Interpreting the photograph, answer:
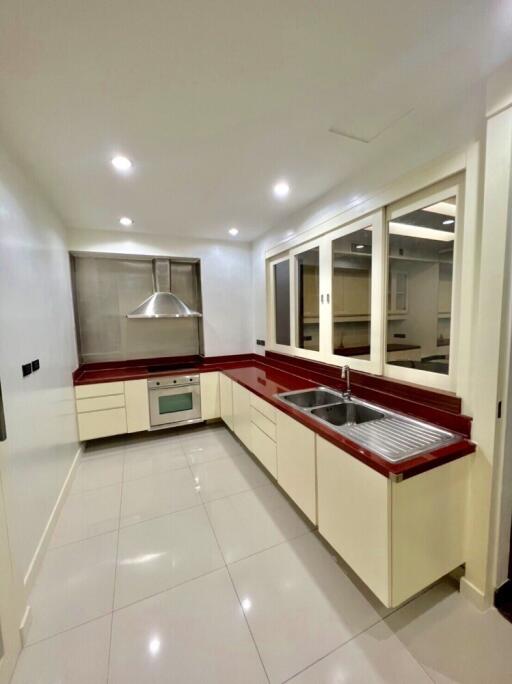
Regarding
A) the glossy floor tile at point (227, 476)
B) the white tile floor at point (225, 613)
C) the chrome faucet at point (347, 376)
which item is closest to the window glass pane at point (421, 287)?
the chrome faucet at point (347, 376)

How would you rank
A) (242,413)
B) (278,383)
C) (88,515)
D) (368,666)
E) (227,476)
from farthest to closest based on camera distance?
(242,413) → (278,383) → (227,476) → (88,515) → (368,666)

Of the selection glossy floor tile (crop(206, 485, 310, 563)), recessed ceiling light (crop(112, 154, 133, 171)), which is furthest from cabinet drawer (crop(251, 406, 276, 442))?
recessed ceiling light (crop(112, 154, 133, 171))

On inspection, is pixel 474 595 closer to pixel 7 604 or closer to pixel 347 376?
pixel 347 376

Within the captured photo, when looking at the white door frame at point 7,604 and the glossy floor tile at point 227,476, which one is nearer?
the white door frame at point 7,604

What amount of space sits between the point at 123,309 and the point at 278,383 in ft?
7.34

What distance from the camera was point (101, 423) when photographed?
3.01 meters

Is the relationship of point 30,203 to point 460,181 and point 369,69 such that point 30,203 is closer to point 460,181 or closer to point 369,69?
point 369,69

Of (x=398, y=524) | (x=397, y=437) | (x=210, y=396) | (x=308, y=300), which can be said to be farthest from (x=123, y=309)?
(x=398, y=524)

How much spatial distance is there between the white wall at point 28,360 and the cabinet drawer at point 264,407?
1518 millimetres

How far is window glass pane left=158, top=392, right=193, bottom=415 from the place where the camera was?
10.7 feet

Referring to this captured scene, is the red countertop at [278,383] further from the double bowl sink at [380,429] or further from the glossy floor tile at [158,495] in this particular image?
the glossy floor tile at [158,495]

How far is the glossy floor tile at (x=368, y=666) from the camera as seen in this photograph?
1088 millimetres

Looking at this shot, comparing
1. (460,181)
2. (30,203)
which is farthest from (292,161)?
(30,203)

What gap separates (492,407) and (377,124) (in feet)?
5.11
